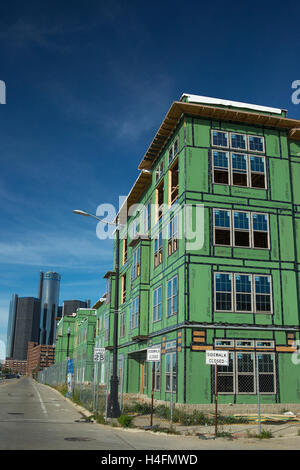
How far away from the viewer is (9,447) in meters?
11.2

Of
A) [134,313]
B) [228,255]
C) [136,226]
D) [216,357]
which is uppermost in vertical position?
[136,226]

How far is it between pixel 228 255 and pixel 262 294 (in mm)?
2652

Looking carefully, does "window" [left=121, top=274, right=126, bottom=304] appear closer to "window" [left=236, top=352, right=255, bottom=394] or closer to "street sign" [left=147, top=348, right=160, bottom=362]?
"window" [left=236, top=352, right=255, bottom=394]

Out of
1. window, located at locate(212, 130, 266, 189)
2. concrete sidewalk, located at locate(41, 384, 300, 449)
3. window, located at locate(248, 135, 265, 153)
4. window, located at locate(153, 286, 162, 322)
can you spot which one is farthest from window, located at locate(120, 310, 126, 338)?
concrete sidewalk, located at locate(41, 384, 300, 449)

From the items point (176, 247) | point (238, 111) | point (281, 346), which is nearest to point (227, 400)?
point (281, 346)

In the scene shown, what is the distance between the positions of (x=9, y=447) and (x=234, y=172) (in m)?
19.0

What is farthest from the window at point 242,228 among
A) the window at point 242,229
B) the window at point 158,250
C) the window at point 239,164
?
the window at point 158,250

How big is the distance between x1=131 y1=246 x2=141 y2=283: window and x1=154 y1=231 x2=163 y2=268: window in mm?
2010

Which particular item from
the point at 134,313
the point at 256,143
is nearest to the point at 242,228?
the point at 256,143

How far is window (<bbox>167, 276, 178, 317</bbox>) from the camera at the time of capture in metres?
25.0

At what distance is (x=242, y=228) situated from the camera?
25.4 metres

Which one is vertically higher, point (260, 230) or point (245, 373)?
point (260, 230)

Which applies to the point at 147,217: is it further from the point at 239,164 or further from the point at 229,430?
the point at 229,430
